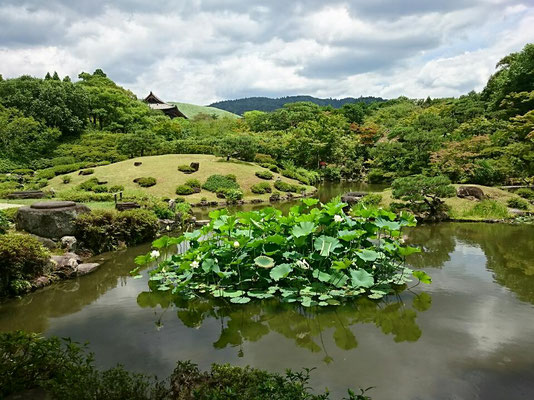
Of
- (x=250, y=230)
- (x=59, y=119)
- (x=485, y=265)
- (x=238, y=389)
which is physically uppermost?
(x=59, y=119)

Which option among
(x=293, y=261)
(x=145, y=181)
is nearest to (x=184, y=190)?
(x=145, y=181)

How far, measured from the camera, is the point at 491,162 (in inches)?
847

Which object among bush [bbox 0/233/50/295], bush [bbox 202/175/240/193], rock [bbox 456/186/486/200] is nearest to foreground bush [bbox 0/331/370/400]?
bush [bbox 0/233/50/295]

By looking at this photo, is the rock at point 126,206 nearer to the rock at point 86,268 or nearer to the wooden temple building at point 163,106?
the rock at point 86,268

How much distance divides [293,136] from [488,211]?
910 inches

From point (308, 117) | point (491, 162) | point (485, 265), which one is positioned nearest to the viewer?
Answer: point (485, 265)

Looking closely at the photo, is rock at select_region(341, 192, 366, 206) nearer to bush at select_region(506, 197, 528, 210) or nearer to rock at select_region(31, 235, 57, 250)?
bush at select_region(506, 197, 528, 210)

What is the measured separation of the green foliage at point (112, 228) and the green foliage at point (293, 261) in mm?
3881

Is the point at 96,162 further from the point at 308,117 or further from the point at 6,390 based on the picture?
the point at 6,390

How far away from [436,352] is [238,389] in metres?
3.16

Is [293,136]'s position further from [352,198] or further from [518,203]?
[518,203]

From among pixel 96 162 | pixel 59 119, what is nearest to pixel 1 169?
pixel 96 162

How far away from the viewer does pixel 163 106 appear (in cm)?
6272

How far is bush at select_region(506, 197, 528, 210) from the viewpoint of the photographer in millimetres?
16312
